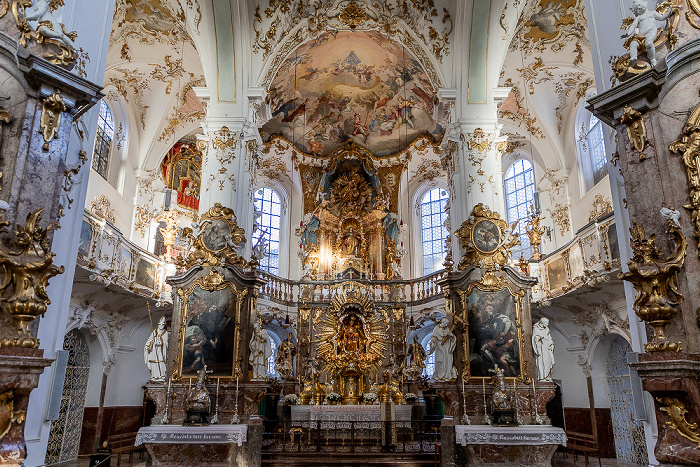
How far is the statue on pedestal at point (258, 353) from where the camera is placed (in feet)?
35.7

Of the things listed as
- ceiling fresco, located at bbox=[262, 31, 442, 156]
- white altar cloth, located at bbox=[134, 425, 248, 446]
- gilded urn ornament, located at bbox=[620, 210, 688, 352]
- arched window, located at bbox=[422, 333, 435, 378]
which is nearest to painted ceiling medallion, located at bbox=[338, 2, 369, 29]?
ceiling fresco, located at bbox=[262, 31, 442, 156]

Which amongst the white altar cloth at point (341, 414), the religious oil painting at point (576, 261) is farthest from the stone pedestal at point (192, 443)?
the religious oil painting at point (576, 261)

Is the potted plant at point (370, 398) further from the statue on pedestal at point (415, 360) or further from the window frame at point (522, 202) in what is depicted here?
the window frame at point (522, 202)

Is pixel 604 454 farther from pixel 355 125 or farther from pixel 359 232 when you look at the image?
pixel 355 125

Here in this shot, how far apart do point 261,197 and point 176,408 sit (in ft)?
39.2

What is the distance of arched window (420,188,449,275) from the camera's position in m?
20.5

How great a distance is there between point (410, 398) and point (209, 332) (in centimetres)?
761

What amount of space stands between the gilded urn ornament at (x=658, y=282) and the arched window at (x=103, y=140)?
1342 centimetres

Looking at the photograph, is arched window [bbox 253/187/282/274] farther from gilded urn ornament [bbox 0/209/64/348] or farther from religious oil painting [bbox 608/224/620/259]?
gilded urn ornament [bbox 0/209/64/348]

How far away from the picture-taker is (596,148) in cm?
1451

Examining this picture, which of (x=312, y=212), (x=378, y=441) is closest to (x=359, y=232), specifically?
(x=312, y=212)

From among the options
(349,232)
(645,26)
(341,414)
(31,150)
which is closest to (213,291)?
(341,414)

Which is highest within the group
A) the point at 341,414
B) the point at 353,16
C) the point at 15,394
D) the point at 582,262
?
the point at 353,16

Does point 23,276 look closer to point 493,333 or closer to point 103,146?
point 493,333
